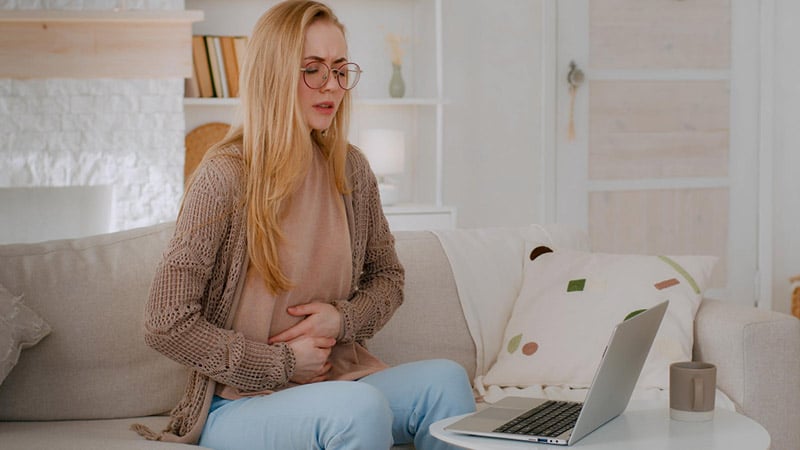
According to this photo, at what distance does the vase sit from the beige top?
103 inches

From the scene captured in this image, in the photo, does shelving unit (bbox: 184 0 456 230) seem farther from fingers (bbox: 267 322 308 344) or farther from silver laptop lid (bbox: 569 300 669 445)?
silver laptop lid (bbox: 569 300 669 445)

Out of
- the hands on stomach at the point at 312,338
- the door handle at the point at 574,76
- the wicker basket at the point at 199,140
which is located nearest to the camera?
the hands on stomach at the point at 312,338

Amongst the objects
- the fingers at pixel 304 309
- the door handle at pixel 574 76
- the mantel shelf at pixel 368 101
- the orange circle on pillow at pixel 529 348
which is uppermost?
the door handle at pixel 574 76

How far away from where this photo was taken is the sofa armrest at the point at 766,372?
7.50ft

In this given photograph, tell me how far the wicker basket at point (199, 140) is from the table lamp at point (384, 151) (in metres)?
0.71

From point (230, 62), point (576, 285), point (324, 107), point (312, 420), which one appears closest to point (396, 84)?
point (230, 62)

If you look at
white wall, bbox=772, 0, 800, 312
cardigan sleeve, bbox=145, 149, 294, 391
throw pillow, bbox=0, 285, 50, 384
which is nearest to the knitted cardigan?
cardigan sleeve, bbox=145, 149, 294, 391

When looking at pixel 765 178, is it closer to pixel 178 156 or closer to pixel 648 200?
pixel 648 200

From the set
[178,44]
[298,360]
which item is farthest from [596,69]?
[298,360]

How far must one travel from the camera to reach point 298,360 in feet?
6.43

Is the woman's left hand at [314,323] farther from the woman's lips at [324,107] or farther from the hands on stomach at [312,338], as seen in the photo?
the woman's lips at [324,107]

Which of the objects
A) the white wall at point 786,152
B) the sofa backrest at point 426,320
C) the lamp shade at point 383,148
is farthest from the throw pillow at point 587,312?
the white wall at point 786,152

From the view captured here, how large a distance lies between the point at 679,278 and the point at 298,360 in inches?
41.2

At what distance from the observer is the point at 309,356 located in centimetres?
197
